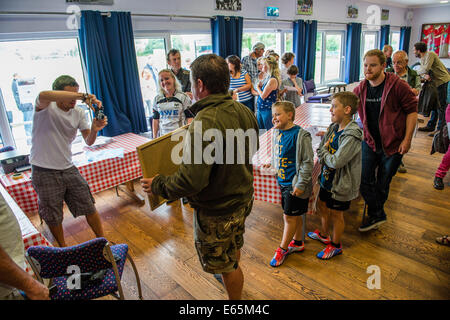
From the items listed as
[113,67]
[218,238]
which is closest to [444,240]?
[218,238]

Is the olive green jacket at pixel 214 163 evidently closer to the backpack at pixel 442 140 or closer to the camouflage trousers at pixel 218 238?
the camouflage trousers at pixel 218 238

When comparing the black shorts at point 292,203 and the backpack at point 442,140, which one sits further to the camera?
the backpack at point 442,140

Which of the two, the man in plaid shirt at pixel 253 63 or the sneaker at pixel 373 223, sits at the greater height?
the man in plaid shirt at pixel 253 63

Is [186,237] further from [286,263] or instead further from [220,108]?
[220,108]

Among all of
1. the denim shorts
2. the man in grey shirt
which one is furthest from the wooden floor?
the man in grey shirt

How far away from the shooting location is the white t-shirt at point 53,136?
193 centimetres

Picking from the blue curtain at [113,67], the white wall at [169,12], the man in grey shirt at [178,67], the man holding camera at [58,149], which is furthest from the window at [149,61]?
the man holding camera at [58,149]

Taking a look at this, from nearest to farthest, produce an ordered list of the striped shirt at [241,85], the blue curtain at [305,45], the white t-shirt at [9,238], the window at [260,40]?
the white t-shirt at [9,238]
the striped shirt at [241,85]
the window at [260,40]
the blue curtain at [305,45]

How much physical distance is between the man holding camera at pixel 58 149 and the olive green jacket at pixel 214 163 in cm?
104

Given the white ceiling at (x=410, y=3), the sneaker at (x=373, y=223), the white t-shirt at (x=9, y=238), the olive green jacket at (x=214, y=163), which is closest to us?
the white t-shirt at (x=9, y=238)

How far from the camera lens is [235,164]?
4.37 ft

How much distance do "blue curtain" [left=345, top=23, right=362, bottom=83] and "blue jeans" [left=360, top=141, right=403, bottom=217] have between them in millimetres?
6322

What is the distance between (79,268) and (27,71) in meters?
2.92

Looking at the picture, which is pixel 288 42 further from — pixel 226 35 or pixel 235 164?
pixel 235 164
